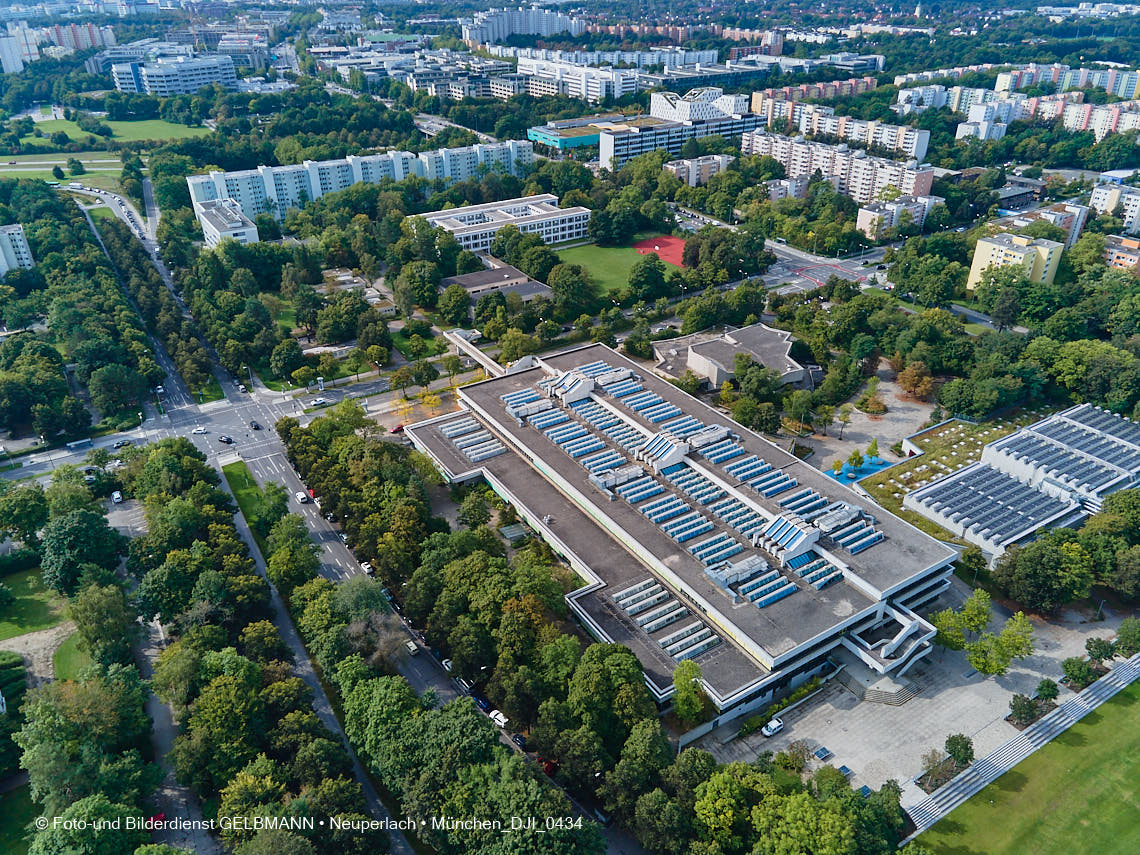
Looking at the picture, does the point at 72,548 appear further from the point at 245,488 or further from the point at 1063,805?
the point at 1063,805

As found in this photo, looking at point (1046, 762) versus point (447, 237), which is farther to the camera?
point (447, 237)

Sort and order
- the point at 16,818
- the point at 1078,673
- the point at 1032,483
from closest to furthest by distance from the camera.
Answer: the point at 16,818
the point at 1078,673
the point at 1032,483

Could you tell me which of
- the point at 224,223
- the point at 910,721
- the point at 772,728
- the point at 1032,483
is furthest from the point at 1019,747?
the point at 224,223

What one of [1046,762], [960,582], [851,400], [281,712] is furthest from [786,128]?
[281,712]

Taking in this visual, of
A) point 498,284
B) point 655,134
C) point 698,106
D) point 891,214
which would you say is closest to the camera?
point 498,284

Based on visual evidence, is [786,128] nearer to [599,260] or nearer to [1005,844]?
[599,260]

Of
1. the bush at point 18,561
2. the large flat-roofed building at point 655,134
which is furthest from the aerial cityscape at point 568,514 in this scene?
the large flat-roofed building at point 655,134

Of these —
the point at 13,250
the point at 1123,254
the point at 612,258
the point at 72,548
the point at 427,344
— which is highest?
the point at 13,250
